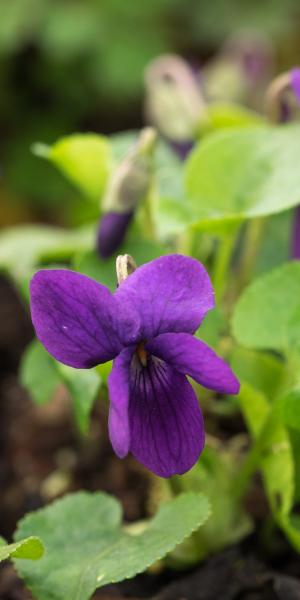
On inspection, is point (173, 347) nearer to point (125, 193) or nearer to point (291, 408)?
point (291, 408)

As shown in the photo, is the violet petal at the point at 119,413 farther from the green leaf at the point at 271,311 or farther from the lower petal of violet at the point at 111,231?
the lower petal of violet at the point at 111,231

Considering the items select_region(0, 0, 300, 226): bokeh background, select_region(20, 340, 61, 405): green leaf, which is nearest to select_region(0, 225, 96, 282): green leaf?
select_region(20, 340, 61, 405): green leaf

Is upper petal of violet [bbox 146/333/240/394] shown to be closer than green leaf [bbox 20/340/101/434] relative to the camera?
Yes

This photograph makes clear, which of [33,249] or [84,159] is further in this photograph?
[33,249]

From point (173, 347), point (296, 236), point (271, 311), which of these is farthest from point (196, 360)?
point (296, 236)

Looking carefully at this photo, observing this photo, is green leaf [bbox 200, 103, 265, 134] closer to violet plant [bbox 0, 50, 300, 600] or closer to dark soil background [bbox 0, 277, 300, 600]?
violet plant [bbox 0, 50, 300, 600]

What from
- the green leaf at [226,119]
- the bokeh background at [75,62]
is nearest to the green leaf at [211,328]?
the green leaf at [226,119]
